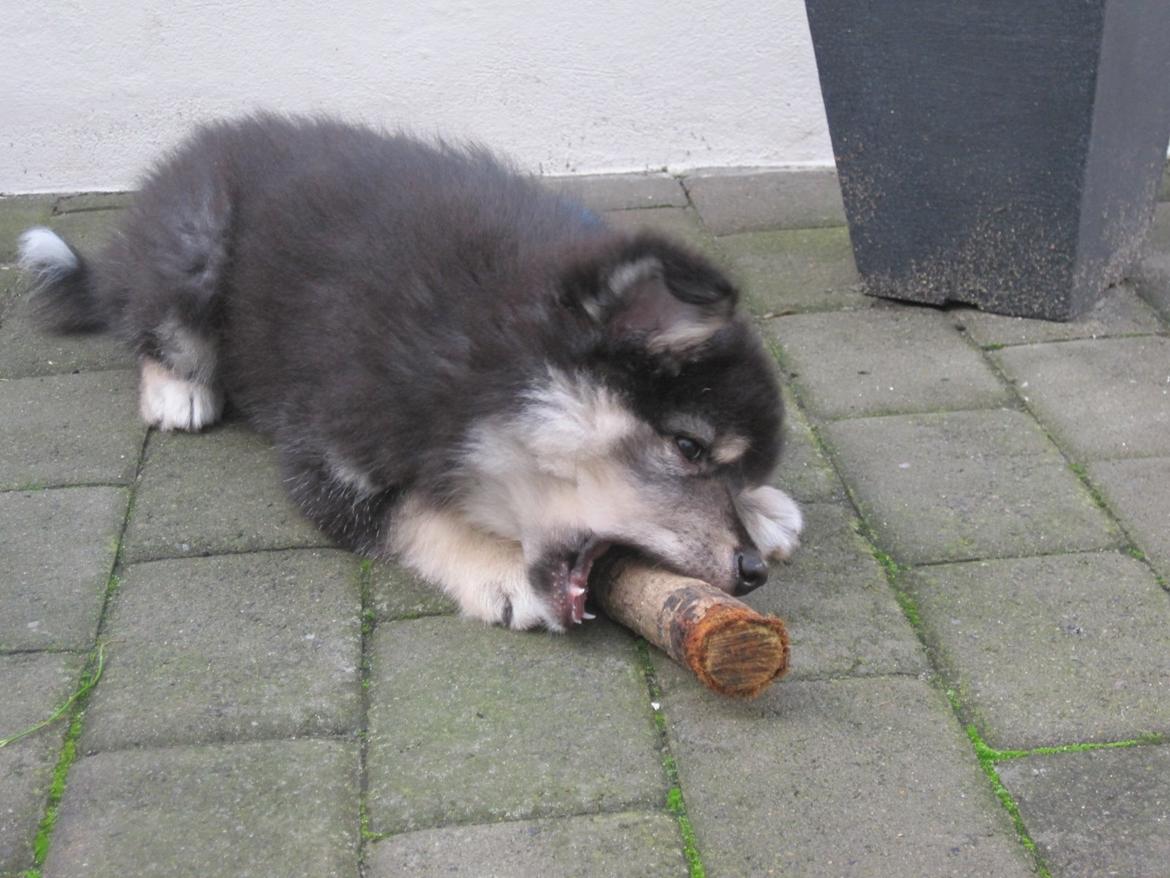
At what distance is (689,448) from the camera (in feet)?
9.41

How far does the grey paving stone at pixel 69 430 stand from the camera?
3.69 meters

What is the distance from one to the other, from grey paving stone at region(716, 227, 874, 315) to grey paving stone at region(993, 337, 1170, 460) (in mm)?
643

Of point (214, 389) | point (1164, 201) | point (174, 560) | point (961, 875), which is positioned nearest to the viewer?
point (961, 875)

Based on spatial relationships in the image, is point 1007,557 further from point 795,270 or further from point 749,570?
point 795,270

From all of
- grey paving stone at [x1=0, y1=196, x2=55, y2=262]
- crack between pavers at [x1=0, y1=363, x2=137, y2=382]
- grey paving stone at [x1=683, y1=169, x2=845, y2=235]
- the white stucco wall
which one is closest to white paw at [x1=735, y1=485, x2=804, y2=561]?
crack between pavers at [x1=0, y1=363, x2=137, y2=382]

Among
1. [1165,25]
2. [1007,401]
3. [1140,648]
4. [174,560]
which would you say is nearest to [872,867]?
[1140,648]

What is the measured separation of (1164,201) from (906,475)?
2540mm

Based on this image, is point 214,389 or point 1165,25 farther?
point 1165,25

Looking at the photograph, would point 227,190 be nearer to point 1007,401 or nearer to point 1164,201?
point 1007,401

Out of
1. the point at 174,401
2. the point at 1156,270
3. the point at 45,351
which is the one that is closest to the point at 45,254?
the point at 45,351

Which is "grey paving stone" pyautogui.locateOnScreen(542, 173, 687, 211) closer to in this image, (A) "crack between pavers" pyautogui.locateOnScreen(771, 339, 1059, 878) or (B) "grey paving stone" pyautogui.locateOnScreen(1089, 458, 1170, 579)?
(A) "crack between pavers" pyautogui.locateOnScreen(771, 339, 1059, 878)

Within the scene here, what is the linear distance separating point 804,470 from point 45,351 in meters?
2.33

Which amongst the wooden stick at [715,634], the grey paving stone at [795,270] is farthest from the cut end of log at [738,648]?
the grey paving stone at [795,270]

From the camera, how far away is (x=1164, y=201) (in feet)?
18.1
